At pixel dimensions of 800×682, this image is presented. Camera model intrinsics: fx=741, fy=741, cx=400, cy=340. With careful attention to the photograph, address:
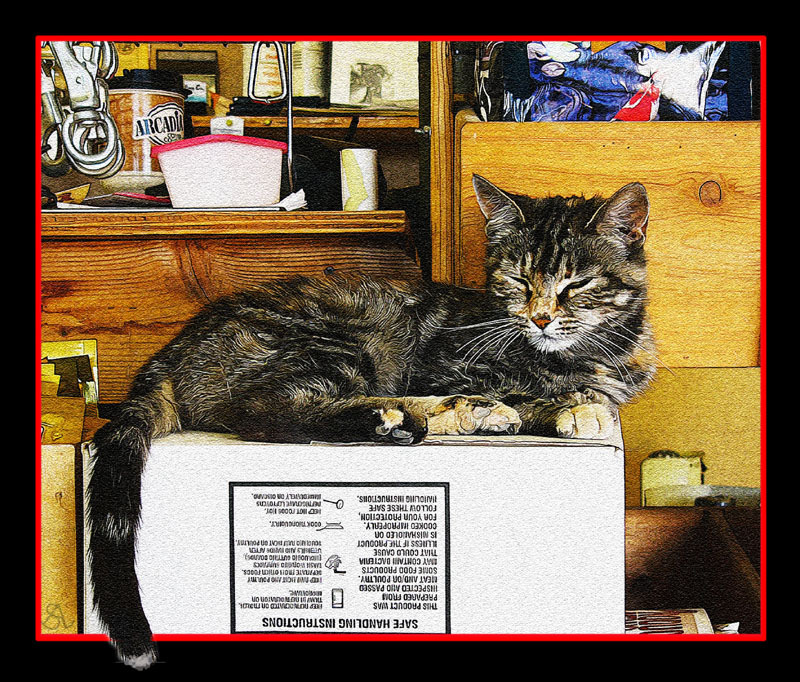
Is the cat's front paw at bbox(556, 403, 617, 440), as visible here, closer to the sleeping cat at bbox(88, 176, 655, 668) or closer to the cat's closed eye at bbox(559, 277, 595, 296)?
the sleeping cat at bbox(88, 176, 655, 668)

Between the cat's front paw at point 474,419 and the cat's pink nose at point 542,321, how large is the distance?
138 mm

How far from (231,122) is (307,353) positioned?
54cm

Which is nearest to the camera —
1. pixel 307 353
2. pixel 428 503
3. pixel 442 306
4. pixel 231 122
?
pixel 428 503

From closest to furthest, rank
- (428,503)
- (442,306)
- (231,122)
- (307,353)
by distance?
(428,503)
(307,353)
(442,306)
(231,122)

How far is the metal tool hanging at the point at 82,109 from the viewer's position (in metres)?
1.49

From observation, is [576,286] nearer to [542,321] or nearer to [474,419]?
[542,321]

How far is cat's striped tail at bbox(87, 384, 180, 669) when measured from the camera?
97 cm

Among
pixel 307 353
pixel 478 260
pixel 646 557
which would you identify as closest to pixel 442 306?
pixel 478 260

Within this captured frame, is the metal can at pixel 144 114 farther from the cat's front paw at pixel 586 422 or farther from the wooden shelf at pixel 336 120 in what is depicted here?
the cat's front paw at pixel 586 422

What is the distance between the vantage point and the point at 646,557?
1444mm

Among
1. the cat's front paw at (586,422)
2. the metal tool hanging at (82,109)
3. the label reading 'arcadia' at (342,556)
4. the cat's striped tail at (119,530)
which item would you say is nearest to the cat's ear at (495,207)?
the cat's front paw at (586,422)

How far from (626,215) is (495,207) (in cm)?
21

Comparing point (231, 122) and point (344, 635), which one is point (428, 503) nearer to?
point (344, 635)

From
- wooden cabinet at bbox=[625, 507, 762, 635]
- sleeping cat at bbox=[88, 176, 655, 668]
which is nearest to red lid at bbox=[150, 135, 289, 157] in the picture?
sleeping cat at bbox=[88, 176, 655, 668]
